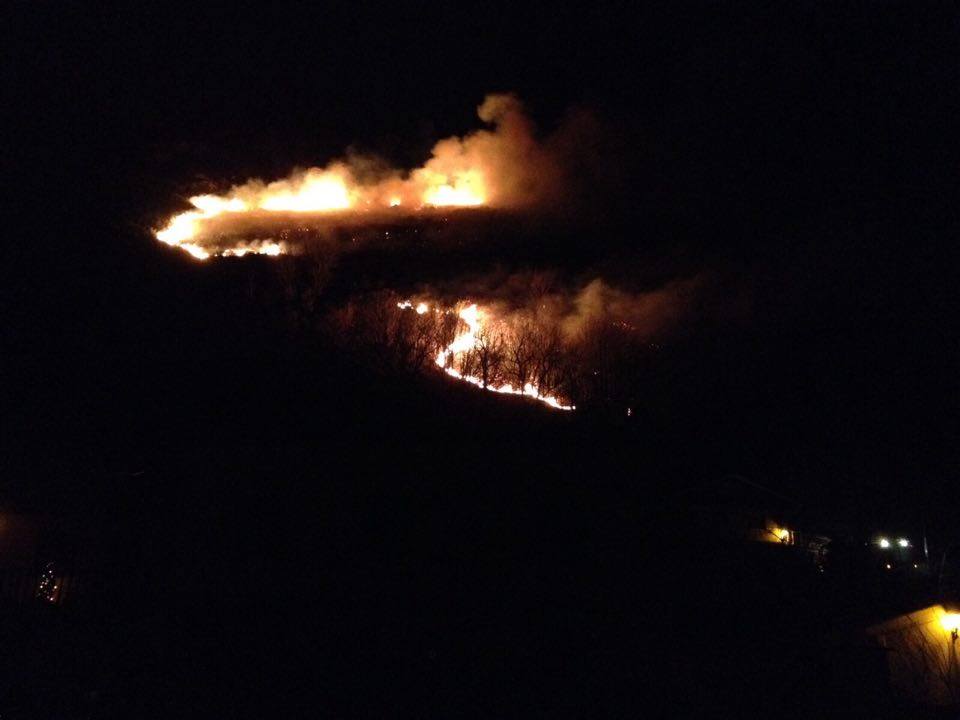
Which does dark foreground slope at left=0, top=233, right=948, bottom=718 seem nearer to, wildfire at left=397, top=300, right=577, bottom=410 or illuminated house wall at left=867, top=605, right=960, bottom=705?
illuminated house wall at left=867, top=605, right=960, bottom=705

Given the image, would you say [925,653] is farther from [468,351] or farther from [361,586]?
[468,351]

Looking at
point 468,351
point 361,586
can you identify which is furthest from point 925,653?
point 468,351

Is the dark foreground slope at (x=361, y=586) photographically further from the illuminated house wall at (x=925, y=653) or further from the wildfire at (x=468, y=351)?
the wildfire at (x=468, y=351)

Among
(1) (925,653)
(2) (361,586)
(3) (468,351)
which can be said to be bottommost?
(1) (925,653)

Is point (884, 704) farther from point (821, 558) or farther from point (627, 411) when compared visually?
point (627, 411)

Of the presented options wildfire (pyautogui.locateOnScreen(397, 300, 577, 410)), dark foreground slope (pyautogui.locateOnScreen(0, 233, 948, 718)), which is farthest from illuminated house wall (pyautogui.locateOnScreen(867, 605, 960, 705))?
wildfire (pyautogui.locateOnScreen(397, 300, 577, 410))

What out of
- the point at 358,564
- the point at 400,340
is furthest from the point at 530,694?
the point at 400,340

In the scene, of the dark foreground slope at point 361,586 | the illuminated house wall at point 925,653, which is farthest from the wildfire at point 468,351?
the illuminated house wall at point 925,653
